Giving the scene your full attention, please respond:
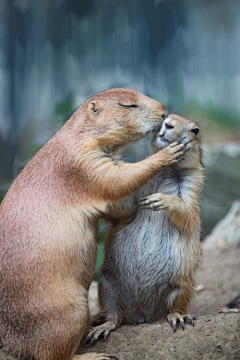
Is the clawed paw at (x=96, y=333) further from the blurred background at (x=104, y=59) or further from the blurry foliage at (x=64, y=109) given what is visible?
the blurry foliage at (x=64, y=109)

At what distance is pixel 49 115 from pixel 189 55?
155 cm

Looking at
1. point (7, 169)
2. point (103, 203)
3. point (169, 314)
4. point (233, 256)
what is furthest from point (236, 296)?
point (7, 169)

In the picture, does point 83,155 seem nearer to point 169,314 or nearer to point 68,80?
point 68,80

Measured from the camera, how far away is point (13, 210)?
3523mm

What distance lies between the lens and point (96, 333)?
375cm

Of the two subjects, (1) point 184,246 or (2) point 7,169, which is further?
(2) point 7,169

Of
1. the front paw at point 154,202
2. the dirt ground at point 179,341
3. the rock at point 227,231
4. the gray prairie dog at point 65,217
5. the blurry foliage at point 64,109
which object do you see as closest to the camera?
the gray prairie dog at point 65,217

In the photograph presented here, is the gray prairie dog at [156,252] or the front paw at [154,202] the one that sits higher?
the front paw at [154,202]

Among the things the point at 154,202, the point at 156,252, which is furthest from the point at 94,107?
the point at 156,252

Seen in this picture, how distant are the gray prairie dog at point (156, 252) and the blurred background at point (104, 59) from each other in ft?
1.47

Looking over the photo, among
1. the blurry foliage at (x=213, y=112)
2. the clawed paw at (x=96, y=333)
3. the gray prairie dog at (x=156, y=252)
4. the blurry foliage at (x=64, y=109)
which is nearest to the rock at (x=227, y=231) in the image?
the blurry foliage at (x=213, y=112)

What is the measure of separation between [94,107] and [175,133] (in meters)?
0.71

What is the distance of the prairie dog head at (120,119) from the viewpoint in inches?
145

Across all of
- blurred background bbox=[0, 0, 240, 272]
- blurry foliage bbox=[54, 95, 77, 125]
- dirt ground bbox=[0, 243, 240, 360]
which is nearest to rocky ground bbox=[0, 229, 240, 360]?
dirt ground bbox=[0, 243, 240, 360]
